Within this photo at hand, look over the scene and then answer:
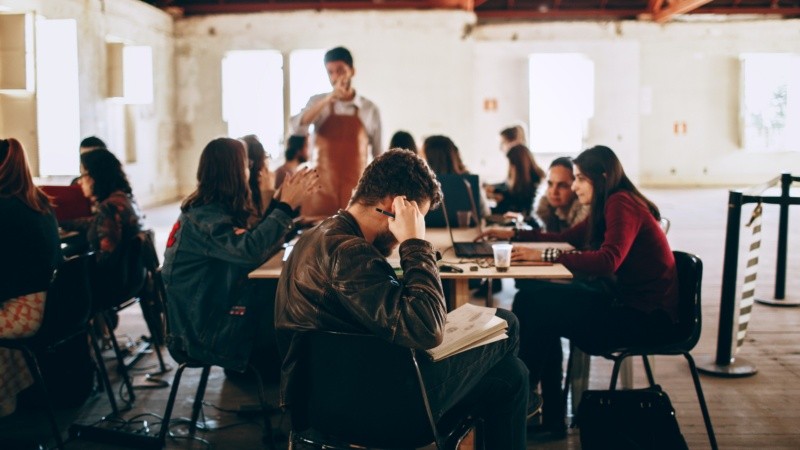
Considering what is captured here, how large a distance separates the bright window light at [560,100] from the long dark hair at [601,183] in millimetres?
12362

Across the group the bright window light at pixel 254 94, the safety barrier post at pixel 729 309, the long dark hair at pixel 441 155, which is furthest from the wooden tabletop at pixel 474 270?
the bright window light at pixel 254 94

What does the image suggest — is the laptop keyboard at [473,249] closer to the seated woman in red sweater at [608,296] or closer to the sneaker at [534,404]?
the seated woman in red sweater at [608,296]

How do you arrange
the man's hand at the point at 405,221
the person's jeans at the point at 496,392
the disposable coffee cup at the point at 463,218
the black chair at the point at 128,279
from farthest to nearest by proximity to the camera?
1. the disposable coffee cup at the point at 463,218
2. the black chair at the point at 128,279
3. the person's jeans at the point at 496,392
4. the man's hand at the point at 405,221

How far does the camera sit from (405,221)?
216 cm

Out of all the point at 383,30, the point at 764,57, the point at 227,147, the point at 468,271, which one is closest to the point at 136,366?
the point at 227,147

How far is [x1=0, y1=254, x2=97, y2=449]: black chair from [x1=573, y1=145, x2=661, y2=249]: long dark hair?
2101mm

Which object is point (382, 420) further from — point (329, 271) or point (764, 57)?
point (764, 57)

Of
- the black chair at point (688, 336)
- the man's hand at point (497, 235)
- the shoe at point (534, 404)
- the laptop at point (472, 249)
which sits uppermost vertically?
the man's hand at point (497, 235)

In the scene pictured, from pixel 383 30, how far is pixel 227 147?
11.3 meters

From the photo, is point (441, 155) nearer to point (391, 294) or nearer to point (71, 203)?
point (71, 203)

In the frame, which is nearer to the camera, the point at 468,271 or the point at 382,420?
the point at 382,420

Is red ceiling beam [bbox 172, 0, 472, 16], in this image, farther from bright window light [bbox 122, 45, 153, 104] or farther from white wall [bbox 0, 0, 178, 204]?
bright window light [bbox 122, 45, 153, 104]

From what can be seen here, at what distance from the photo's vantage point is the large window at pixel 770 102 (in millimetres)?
16125

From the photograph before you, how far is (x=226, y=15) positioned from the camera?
14.4 m
